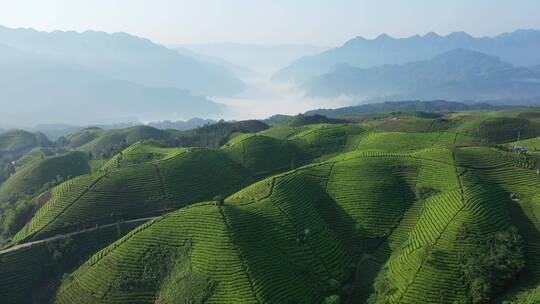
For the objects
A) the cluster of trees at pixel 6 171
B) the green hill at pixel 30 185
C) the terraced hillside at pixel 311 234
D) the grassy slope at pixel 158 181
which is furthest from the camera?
the cluster of trees at pixel 6 171

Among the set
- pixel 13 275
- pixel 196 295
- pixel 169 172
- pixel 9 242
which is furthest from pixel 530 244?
pixel 9 242

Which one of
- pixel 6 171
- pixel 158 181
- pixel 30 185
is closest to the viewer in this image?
pixel 158 181

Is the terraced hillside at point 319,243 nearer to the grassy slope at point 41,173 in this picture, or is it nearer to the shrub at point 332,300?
the shrub at point 332,300

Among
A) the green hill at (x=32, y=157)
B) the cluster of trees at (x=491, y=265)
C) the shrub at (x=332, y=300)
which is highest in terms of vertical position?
the green hill at (x=32, y=157)

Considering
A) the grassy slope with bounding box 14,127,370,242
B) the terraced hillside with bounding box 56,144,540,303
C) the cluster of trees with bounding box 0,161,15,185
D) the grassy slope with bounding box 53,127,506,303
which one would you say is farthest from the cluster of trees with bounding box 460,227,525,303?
the cluster of trees with bounding box 0,161,15,185

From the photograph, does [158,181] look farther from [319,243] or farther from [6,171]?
[6,171]

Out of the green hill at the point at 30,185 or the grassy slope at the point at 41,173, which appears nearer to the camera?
the green hill at the point at 30,185

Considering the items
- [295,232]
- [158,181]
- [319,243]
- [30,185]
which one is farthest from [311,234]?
[30,185]

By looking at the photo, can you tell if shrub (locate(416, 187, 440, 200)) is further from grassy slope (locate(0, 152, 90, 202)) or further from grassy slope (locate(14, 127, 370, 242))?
grassy slope (locate(0, 152, 90, 202))

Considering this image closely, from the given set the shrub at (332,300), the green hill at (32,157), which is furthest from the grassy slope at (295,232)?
the green hill at (32,157)

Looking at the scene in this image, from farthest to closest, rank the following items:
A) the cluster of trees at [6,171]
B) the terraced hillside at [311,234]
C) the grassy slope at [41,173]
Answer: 1. the cluster of trees at [6,171]
2. the grassy slope at [41,173]
3. the terraced hillside at [311,234]
